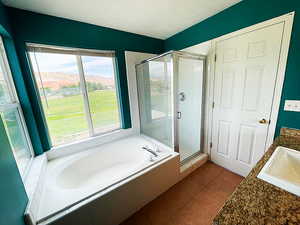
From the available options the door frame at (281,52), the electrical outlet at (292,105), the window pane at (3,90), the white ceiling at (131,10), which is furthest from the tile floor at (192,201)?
the white ceiling at (131,10)

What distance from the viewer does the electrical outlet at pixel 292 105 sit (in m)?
1.29

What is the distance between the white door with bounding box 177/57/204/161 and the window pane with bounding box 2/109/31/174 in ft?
6.82

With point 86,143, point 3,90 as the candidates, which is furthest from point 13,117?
point 86,143

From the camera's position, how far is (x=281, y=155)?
0.97 meters

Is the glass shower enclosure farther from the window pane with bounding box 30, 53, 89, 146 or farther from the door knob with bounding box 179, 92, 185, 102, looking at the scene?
the window pane with bounding box 30, 53, 89, 146

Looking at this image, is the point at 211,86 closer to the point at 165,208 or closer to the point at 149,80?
the point at 149,80

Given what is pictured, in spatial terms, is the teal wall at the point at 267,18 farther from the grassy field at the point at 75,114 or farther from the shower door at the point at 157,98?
the grassy field at the point at 75,114

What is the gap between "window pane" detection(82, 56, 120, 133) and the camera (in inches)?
78.3

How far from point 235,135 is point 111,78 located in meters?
2.18

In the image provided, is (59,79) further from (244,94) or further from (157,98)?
(244,94)

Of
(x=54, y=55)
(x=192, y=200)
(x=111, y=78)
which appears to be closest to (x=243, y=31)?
(x=111, y=78)

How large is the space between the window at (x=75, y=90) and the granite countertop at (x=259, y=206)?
6.69 feet

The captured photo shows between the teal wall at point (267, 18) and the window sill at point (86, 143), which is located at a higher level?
the teal wall at point (267, 18)

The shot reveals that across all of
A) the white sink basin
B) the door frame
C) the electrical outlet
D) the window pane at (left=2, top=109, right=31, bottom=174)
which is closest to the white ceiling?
the door frame
